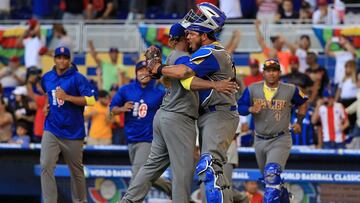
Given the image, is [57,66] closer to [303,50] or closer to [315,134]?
[315,134]

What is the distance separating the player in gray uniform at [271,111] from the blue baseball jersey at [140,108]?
1.08 meters

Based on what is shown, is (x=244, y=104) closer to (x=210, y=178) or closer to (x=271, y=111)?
(x=271, y=111)

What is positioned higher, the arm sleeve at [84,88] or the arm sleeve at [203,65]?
the arm sleeve at [203,65]

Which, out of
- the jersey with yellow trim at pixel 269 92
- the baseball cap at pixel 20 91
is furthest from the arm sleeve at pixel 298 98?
the baseball cap at pixel 20 91

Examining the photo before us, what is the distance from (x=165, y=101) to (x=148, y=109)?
2.30 meters

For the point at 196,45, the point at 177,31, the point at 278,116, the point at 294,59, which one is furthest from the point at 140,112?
the point at 294,59

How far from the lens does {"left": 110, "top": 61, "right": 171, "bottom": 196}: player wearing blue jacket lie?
11859mm

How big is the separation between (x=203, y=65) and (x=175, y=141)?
0.87 meters

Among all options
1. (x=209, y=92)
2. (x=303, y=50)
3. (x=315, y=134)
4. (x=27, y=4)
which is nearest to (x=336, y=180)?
(x=315, y=134)

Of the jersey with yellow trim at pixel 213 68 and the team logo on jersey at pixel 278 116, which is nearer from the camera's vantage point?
the jersey with yellow trim at pixel 213 68

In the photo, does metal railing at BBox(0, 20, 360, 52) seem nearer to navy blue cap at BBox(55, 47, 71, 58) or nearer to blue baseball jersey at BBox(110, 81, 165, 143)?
blue baseball jersey at BBox(110, 81, 165, 143)

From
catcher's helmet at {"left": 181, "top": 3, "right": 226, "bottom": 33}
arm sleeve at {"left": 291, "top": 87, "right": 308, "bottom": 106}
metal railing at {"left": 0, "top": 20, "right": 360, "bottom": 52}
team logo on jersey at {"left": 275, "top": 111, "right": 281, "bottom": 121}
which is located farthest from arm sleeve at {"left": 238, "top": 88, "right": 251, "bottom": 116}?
metal railing at {"left": 0, "top": 20, "right": 360, "bottom": 52}

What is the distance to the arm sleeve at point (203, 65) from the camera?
8961mm

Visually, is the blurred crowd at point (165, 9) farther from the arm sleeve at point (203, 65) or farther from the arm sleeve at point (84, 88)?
the arm sleeve at point (203, 65)
